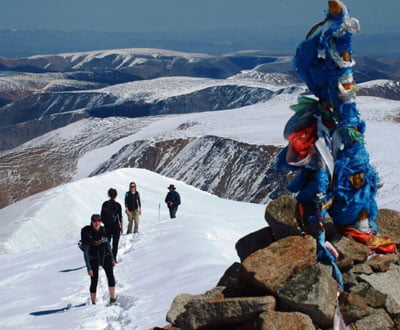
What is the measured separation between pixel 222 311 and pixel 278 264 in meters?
1.01

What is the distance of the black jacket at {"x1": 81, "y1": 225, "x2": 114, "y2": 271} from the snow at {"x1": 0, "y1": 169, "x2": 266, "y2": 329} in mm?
1046

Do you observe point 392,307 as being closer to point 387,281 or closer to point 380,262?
point 387,281

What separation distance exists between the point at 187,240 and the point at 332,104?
9.29 meters

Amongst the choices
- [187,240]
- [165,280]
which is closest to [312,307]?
[165,280]

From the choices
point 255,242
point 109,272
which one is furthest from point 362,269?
point 109,272

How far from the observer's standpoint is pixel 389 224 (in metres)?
9.93

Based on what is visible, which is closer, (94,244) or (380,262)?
(380,262)

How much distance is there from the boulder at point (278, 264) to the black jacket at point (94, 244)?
4.31 meters

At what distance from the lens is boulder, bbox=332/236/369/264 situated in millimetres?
8492

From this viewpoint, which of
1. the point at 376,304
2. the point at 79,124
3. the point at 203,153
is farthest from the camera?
the point at 79,124

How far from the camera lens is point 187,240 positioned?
58.1ft

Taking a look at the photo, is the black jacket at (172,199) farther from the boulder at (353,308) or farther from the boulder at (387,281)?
the boulder at (353,308)

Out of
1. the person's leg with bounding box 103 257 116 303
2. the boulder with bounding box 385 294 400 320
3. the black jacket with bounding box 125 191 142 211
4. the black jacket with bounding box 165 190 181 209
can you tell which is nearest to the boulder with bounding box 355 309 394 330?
the boulder with bounding box 385 294 400 320

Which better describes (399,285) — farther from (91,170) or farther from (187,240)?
(91,170)
